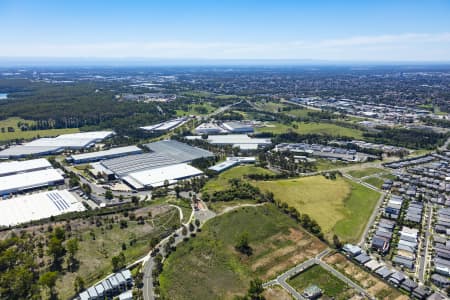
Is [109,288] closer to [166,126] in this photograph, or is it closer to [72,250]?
[72,250]

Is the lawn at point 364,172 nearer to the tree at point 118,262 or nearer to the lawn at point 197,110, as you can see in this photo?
the tree at point 118,262

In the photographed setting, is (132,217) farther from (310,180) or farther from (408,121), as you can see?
(408,121)

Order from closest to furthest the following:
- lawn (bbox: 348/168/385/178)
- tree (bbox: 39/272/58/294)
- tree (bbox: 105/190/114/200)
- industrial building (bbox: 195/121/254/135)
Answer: tree (bbox: 39/272/58/294), tree (bbox: 105/190/114/200), lawn (bbox: 348/168/385/178), industrial building (bbox: 195/121/254/135)

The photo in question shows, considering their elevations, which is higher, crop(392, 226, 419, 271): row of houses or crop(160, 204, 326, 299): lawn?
crop(392, 226, 419, 271): row of houses

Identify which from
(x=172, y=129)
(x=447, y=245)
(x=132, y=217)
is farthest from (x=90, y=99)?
(x=447, y=245)

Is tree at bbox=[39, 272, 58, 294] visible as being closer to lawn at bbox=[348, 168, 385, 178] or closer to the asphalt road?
the asphalt road

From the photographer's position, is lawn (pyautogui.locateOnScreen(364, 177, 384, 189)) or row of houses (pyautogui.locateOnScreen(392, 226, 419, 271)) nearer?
row of houses (pyautogui.locateOnScreen(392, 226, 419, 271))

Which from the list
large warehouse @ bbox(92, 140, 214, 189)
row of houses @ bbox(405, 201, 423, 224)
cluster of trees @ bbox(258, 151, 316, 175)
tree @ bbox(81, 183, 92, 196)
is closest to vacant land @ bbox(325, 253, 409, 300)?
row of houses @ bbox(405, 201, 423, 224)
